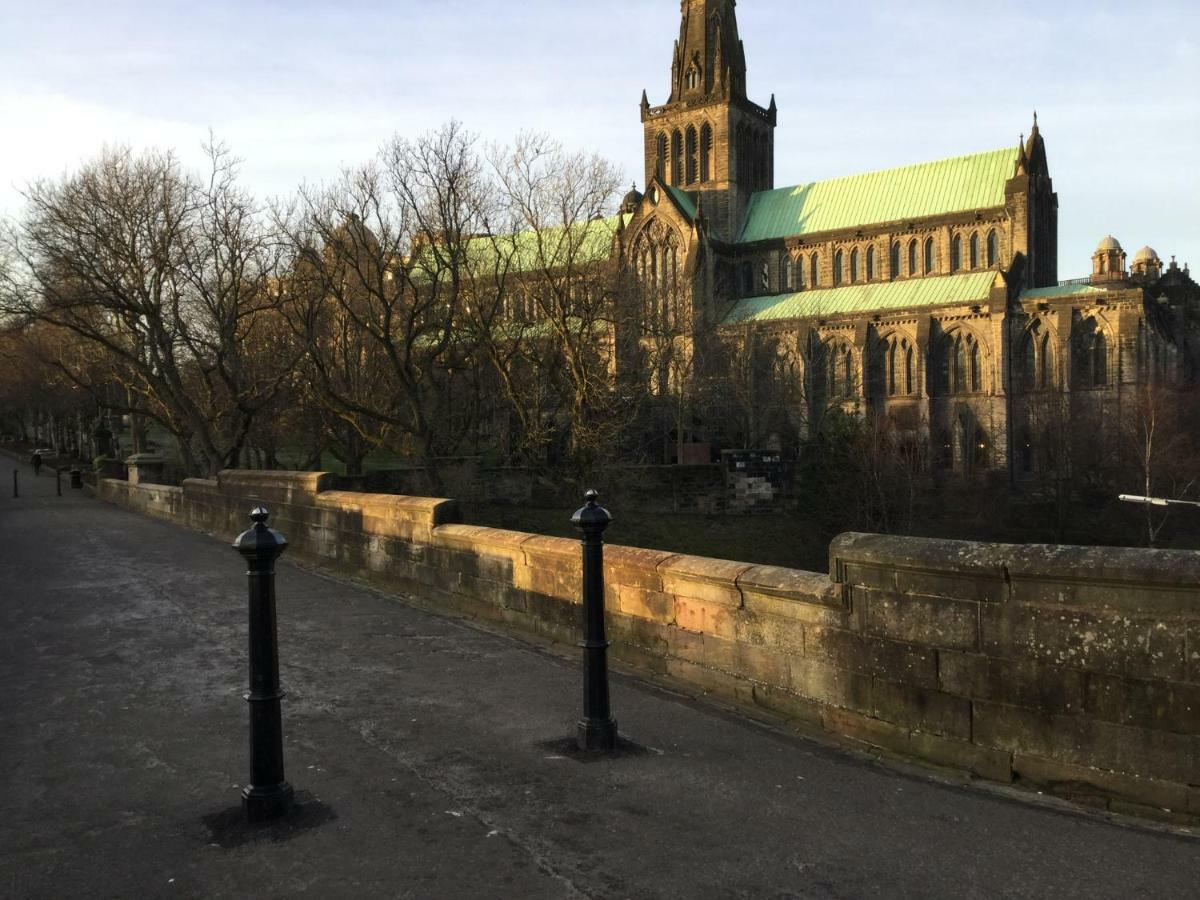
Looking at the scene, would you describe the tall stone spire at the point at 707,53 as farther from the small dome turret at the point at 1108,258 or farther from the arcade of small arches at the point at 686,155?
the small dome turret at the point at 1108,258

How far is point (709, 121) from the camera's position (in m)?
66.6

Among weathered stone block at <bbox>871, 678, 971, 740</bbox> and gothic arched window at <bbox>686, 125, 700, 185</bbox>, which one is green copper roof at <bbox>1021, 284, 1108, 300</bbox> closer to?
gothic arched window at <bbox>686, 125, 700, 185</bbox>

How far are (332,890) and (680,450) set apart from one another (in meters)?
40.2

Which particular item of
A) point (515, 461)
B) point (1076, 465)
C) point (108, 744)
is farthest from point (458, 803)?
point (1076, 465)

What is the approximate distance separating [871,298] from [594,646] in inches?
2323

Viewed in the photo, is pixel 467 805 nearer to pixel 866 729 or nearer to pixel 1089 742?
pixel 866 729

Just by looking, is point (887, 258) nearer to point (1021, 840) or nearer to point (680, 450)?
point (680, 450)

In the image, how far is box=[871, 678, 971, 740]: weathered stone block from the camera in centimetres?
487

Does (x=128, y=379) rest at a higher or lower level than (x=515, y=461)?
higher

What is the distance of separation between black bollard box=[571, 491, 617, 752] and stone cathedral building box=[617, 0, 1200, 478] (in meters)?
36.4

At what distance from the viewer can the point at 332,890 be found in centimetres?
354

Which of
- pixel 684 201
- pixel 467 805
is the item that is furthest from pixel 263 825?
pixel 684 201

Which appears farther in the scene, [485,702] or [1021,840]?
[485,702]

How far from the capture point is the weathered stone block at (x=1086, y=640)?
4.20 metres
